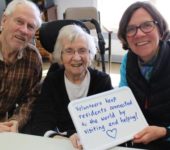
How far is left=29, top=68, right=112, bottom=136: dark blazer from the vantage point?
4.98 feet

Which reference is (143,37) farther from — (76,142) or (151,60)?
(76,142)

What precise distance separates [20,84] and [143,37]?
2.62 ft

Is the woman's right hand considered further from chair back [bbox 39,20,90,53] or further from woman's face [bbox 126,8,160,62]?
chair back [bbox 39,20,90,53]

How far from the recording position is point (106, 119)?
1055 mm

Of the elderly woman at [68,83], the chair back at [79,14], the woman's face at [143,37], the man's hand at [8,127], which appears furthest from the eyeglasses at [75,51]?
the chair back at [79,14]

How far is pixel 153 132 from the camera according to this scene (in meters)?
1.18

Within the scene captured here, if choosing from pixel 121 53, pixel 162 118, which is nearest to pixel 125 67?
pixel 162 118

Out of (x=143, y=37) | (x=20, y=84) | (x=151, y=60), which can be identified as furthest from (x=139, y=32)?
(x=20, y=84)

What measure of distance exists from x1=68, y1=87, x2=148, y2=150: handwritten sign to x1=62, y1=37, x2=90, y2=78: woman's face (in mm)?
449

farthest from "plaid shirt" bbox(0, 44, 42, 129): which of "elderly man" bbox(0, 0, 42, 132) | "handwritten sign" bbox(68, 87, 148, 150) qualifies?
"handwritten sign" bbox(68, 87, 148, 150)

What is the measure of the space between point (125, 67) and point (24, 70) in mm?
612

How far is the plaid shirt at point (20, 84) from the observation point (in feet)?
5.54

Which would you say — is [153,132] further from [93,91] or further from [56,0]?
[56,0]

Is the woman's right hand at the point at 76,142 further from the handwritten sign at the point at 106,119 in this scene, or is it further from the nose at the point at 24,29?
the nose at the point at 24,29
